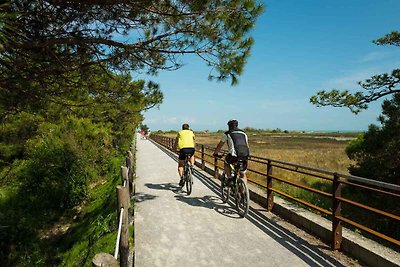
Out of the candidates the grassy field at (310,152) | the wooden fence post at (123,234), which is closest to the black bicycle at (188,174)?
the wooden fence post at (123,234)

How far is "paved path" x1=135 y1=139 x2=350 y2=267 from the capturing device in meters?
4.82

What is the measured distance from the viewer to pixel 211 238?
18.9 ft

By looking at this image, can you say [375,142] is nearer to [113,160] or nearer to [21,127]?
[113,160]

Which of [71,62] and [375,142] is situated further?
[375,142]

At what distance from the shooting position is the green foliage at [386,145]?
8.97m

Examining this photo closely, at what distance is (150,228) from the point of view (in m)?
6.43

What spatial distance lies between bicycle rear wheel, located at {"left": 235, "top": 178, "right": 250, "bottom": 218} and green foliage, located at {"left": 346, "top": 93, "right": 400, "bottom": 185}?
15.5 feet

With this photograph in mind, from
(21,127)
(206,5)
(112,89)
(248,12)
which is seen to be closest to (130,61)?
(112,89)

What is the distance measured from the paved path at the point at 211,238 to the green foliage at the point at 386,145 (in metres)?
4.28

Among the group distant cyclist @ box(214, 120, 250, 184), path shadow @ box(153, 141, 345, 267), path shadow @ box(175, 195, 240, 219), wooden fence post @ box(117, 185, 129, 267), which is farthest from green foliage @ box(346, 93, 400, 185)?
wooden fence post @ box(117, 185, 129, 267)

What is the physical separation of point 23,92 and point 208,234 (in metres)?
4.73

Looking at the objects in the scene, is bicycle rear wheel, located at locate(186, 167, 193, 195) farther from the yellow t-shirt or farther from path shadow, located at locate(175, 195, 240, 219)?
the yellow t-shirt

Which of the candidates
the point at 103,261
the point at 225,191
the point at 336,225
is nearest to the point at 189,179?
the point at 225,191

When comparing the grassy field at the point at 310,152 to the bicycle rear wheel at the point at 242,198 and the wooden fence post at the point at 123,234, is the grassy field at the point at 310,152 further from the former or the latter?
the wooden fence post at the point at 123,234
